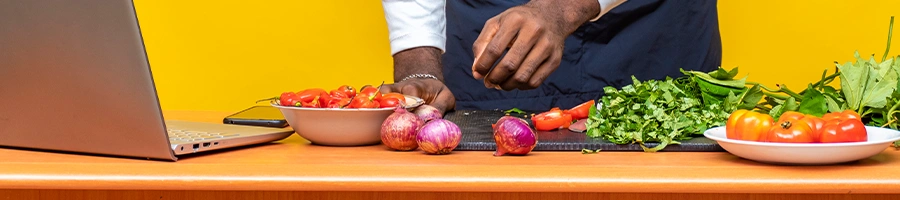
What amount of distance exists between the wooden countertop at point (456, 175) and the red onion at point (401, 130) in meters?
0.07

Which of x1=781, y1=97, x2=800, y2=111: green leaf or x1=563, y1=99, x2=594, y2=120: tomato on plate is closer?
x1=781, y1=97, x2=800, y2=111: green leaf

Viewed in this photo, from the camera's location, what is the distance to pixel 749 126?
3.39 ft

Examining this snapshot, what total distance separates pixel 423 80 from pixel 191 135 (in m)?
0.69

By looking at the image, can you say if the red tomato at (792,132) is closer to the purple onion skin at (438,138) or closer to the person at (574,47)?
the purple onion skin at (438,138)

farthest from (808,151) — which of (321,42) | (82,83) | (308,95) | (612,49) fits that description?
(321,42)

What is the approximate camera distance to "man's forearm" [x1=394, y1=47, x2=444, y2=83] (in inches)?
75.5

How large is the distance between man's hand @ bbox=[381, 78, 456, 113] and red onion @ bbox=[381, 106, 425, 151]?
19.0 inches

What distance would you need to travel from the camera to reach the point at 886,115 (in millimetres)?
1198

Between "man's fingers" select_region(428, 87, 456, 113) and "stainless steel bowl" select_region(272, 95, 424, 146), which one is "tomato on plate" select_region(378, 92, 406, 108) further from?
"man's fingers" select_region(428, 87, 456, 113)

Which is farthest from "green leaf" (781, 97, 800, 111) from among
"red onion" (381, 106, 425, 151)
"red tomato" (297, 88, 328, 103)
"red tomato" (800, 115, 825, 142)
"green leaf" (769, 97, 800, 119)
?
"red tomato" (297, 88, 328, 103)

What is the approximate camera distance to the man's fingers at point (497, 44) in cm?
135

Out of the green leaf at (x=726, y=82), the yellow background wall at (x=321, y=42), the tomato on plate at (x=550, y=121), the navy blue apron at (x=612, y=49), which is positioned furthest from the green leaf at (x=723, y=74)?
the yellow background wall at (x=321, y=42)

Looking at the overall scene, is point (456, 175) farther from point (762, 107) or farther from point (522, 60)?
point (762, 107)

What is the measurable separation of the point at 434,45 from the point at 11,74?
110cm
